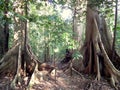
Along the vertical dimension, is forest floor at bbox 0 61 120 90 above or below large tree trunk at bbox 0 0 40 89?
below

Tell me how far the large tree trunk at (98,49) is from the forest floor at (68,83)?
17.5 inches

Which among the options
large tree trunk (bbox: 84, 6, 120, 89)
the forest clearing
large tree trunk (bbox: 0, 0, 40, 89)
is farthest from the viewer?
large tree trunk (bbox: 84, 6, 120, 89)

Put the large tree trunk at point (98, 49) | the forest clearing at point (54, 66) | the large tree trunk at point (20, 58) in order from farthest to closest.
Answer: the large tree trunk at point (98, 49)
the large tree trunk at point (20, 58)
the forest clearing at point (54, 66)

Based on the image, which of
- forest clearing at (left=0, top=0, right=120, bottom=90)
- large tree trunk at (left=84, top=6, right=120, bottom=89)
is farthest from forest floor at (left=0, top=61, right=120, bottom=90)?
large tree trunk at (left=84, top=6, right=120, bottom=89)

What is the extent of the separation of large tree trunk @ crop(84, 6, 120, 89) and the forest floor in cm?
44

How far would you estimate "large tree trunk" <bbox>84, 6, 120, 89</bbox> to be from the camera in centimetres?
934

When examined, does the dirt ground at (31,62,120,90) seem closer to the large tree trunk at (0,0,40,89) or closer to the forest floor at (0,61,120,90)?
the forest floor at (0,61,120,90)

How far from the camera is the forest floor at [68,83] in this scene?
7951 mm

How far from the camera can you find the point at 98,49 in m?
9.89

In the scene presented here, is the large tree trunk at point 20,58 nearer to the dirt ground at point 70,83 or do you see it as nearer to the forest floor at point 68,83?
the forest floor at point 68,83

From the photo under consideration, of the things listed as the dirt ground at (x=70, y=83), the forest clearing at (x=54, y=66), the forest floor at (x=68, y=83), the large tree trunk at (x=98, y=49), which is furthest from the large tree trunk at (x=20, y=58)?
the large tree trunk at (x=98, y=49)

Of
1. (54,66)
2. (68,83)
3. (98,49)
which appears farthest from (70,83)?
(98,49)

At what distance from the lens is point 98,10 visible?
10.8 meters

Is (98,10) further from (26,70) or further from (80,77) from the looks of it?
(26,70)
